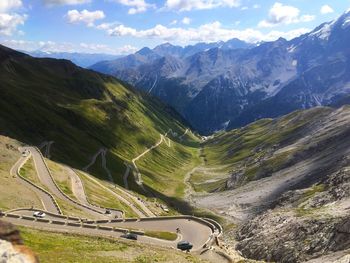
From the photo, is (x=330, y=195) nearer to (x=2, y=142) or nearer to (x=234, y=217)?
(x=234, y=217)

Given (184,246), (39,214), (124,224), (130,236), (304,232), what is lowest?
(304,232)

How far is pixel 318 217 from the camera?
103 metres

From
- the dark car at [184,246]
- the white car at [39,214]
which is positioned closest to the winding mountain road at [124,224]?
the white car at [39,214]

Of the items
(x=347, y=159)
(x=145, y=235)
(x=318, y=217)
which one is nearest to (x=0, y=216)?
(x=145, y=235)

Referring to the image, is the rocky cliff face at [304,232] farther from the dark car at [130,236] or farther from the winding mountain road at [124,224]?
the dark car at [130,236]

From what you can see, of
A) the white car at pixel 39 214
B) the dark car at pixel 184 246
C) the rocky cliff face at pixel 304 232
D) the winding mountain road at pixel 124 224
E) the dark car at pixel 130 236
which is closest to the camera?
the dark car at pixel 184 246

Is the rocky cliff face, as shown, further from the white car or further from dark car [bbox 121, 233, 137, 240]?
the white car

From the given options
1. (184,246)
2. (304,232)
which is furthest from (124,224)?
(304,232)

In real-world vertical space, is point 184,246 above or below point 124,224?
above

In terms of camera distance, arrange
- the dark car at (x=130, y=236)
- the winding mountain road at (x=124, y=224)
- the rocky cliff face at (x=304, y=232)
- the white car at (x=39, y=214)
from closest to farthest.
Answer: the dark car at (x=130, y=236) < the winding mountain road at (x=124, y=224) < the white car at (x=39, y=214) < the rocky cliff face at (x=304, y=232)

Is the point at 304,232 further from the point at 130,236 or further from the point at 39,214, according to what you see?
the point at 39,214

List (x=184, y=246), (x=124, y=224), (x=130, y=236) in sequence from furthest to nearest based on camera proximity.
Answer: (x=124, y=224) < (x=130, y=236) < (x=184, y=246)

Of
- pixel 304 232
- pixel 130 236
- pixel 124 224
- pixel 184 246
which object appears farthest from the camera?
pixel 304 232

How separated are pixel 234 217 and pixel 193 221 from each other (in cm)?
9460
